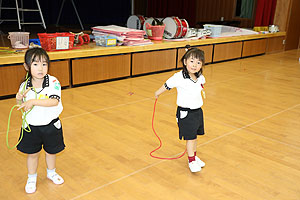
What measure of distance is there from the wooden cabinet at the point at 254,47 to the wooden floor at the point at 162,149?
2.17 m

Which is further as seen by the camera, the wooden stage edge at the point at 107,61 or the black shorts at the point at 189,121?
the wooden stage edge at the point at 107,61

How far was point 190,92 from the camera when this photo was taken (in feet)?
5.43

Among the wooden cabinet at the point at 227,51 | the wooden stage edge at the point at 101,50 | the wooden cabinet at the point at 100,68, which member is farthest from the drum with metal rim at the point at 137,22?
the wooden cabinet at the point at 227,51

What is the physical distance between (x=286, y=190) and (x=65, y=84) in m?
2.32

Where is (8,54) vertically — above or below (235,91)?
above

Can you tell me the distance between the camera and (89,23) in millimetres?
7820

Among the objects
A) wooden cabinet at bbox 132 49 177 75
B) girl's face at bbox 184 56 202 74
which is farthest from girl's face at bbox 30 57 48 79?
wooden cabinet at bbox 132 49 177 75

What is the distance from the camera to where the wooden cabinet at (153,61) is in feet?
12.5

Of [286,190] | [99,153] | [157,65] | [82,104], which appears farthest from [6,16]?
[286,190]

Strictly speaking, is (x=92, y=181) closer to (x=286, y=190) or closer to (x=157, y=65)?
(x=286, y=190)

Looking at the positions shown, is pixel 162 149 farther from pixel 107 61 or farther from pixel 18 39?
pixel 18 39

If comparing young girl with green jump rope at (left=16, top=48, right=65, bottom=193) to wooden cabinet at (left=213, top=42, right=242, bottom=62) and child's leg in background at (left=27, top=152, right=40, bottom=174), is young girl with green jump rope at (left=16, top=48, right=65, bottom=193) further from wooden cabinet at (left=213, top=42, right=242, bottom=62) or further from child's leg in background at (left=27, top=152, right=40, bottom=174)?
wooden cabinet at (left=213, top=42, right=242, bottom=62)

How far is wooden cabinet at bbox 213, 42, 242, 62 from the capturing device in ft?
16.2

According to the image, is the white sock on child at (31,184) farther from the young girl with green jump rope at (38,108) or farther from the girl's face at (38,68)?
the girl's face at (38,68)
